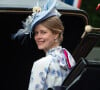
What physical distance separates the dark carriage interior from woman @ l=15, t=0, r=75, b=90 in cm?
67

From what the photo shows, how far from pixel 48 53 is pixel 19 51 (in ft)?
3.03

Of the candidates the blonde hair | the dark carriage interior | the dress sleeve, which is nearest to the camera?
the dress sleeve

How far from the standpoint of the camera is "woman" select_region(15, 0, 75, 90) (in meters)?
3.18

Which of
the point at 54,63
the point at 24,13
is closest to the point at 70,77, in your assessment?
the point at 54,63

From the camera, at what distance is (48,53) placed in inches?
130

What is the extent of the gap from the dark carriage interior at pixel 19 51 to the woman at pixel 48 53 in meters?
0.67

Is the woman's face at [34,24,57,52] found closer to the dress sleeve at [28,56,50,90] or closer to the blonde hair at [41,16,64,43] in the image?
the blonde hair at [41,16,64,43]

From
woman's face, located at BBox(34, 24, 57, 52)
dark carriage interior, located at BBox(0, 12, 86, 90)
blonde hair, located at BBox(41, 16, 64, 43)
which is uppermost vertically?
blonde hair, located at BBox(41, 16, 64, 43)

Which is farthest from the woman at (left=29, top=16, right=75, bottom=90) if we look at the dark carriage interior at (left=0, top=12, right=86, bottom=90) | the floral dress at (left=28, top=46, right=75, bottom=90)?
the dark carriage interior at (left=0, top=12, right=86, bottom=90)

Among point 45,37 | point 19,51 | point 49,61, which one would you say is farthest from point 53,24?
point 19,51

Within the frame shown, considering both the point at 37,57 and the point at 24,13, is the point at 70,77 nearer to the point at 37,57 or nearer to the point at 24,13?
the point at 24,13

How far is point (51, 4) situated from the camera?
337cm

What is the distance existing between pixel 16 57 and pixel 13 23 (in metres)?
0.32

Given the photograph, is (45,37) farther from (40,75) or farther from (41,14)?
(40,75)
